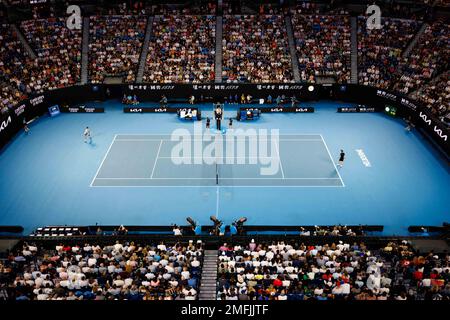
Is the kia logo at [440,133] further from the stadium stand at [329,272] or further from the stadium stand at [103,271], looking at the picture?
the stadium stand at [103,271]

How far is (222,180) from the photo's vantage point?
27531 mm

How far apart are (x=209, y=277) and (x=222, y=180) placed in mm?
10340

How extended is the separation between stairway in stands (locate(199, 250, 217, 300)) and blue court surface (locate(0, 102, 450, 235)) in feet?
14.1

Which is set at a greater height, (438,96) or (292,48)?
(292,48)

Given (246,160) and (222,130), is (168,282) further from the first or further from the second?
(222,130)

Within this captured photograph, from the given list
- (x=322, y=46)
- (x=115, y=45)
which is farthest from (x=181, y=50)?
(x=322, y=46)

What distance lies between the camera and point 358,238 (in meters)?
20.3

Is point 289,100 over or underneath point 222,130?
over

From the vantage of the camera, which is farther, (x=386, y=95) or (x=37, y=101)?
(x=386, y=95)

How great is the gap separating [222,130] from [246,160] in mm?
5987

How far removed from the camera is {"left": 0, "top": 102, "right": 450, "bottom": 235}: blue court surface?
24094 millimetres

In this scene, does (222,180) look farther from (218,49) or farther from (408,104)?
(218,49)
